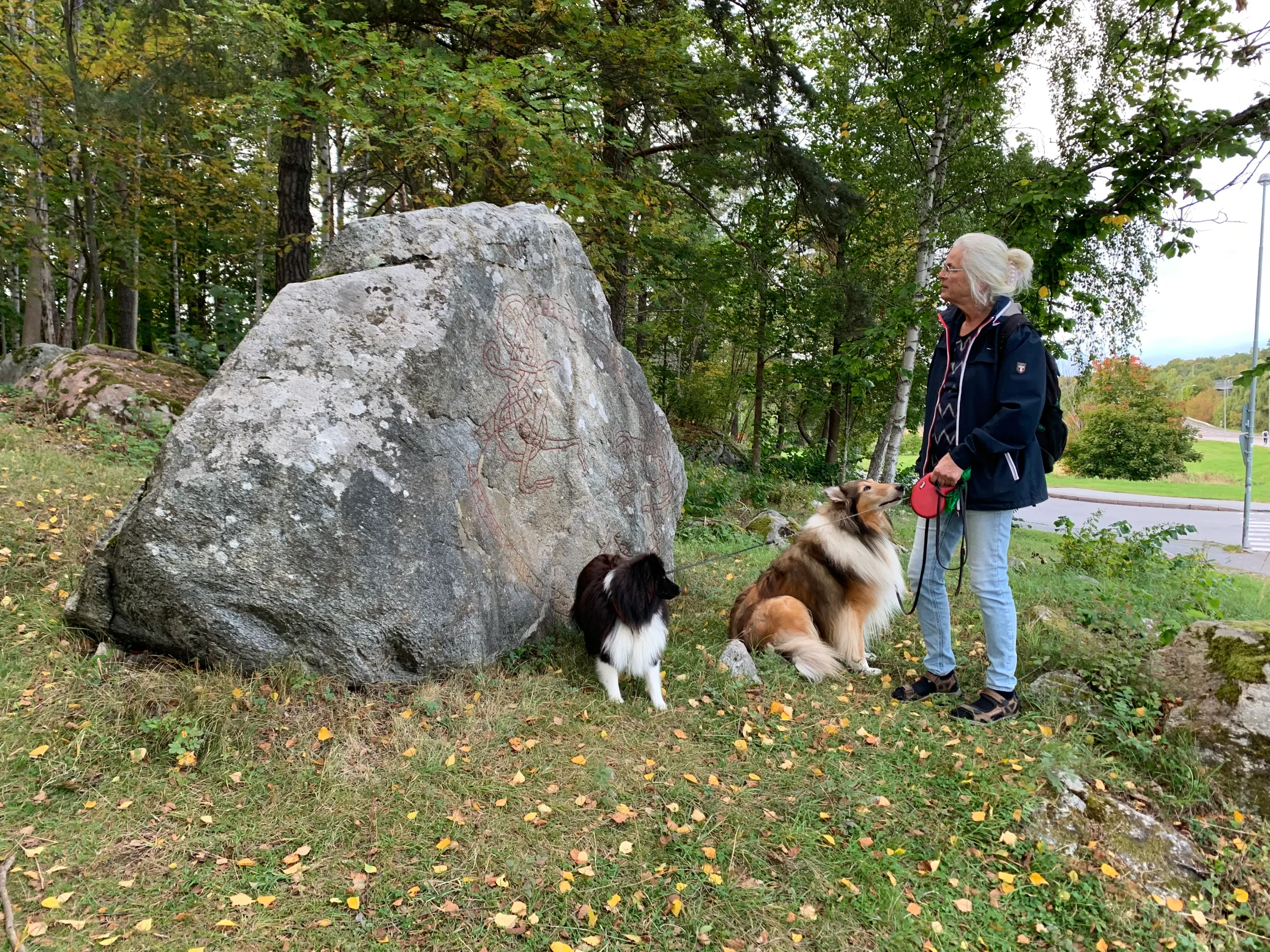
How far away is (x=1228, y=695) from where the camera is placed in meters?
3.44

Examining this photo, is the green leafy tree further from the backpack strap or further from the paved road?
the backpack strap

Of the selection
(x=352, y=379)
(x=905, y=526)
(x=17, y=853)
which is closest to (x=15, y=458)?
(x=352, y=379)

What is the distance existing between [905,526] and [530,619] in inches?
297

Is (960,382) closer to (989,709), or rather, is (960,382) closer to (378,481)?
(989,709)

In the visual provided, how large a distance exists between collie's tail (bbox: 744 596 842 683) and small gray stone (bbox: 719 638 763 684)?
0.25 m

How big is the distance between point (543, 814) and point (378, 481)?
1834 millimetres

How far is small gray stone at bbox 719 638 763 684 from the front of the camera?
4.26 m

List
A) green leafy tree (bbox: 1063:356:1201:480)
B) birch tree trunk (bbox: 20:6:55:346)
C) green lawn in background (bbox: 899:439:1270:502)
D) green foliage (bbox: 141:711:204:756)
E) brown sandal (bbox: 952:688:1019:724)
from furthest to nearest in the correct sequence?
green leafy tree (bbox: 1063:356:1201:480) → green lawn in background (bbox: 899:439:1270:502) → birch tree trunk (bbox: 20:6:55:346) → brown sandal (bbox: 952:688:1019:724) → green foliage (bbox: 141:711:204:756)

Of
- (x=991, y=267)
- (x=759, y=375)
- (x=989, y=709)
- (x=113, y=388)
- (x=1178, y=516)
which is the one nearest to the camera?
(x=991, y=267)

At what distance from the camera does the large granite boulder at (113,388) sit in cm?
758

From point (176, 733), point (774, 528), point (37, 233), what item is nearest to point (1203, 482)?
point (774, 528)

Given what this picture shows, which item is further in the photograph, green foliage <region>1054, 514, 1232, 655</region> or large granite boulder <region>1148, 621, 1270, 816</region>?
green foliage <region>1054, 514, 1232, 655</region>

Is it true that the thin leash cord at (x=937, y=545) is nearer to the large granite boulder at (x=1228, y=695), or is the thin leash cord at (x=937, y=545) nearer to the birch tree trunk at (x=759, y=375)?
the large granite boulder at (x=1228, y=695)

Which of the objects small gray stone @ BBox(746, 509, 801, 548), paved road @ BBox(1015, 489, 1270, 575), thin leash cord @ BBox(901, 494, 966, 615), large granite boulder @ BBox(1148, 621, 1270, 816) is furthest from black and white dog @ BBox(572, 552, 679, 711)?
paved road @ BBox(1015, 489, 1270, 575)
